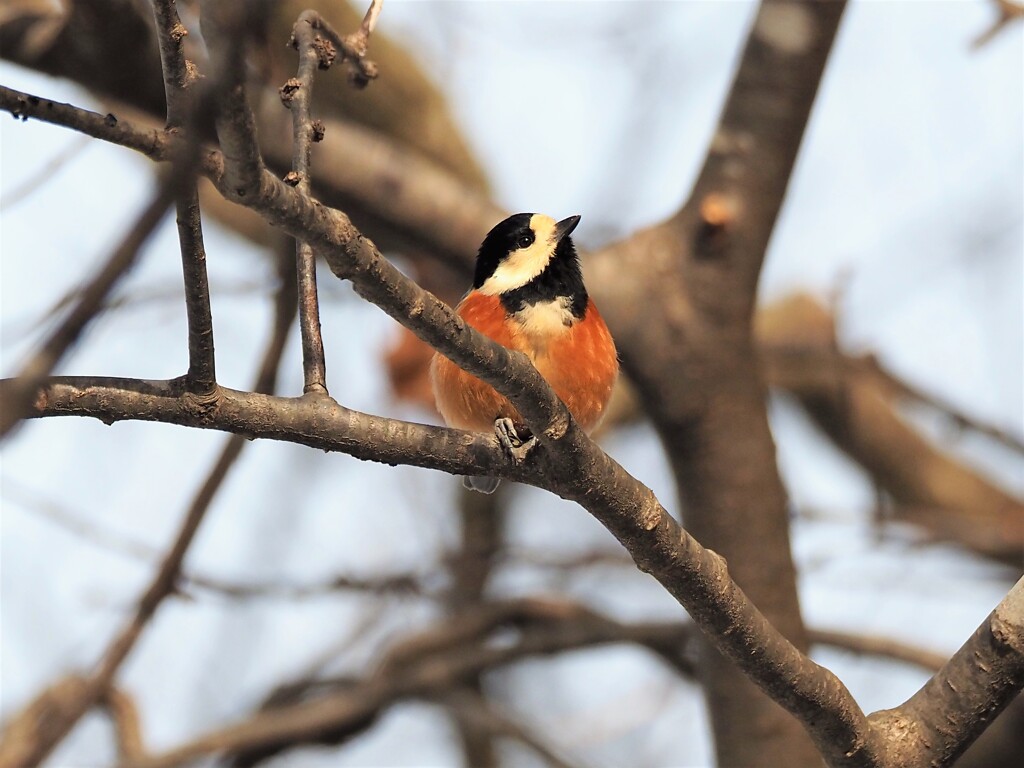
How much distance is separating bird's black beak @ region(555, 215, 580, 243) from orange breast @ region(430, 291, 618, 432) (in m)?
0.59

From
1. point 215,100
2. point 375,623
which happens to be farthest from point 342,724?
point 215,100

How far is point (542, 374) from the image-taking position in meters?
3.25

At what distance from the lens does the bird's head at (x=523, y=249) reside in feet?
12.7

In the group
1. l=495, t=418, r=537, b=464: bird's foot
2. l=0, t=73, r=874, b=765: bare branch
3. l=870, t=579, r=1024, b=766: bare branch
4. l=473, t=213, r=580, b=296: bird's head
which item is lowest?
l=870, t=579, r=1024, b=766: bare branch

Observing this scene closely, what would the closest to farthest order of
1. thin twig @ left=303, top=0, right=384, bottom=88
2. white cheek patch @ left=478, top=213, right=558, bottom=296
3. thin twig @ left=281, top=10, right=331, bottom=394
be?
thin twig @ left=281, top=10, right=331, bottom=394 < thin twig @ left=303, top=0, right=384, bottom=88 < white cheek patch @ left=478, top=213, right=558, bottom=296

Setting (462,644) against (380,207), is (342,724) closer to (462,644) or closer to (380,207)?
(462,644)

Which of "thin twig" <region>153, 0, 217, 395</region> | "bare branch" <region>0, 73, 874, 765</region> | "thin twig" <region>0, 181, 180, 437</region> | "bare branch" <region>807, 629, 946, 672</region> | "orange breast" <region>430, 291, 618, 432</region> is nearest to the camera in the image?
→ "thin twig" <region>0, 181, 180, 437</region>

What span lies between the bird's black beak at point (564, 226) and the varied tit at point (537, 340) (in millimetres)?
115

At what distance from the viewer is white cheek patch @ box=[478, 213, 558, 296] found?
368 centimetres

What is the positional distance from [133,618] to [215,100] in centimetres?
351

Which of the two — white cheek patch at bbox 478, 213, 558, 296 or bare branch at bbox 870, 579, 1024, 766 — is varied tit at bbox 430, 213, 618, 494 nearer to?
white cheek patch at bbox 478, 213, 558, 296

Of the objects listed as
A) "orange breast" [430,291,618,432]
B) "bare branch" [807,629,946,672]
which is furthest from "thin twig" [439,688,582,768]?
"orange breast" [430,291,618,432]

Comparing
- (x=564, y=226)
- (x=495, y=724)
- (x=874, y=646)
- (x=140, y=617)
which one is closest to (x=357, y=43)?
(x=564, y=226)

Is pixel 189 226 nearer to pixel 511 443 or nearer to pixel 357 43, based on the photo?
pixel 511 443
